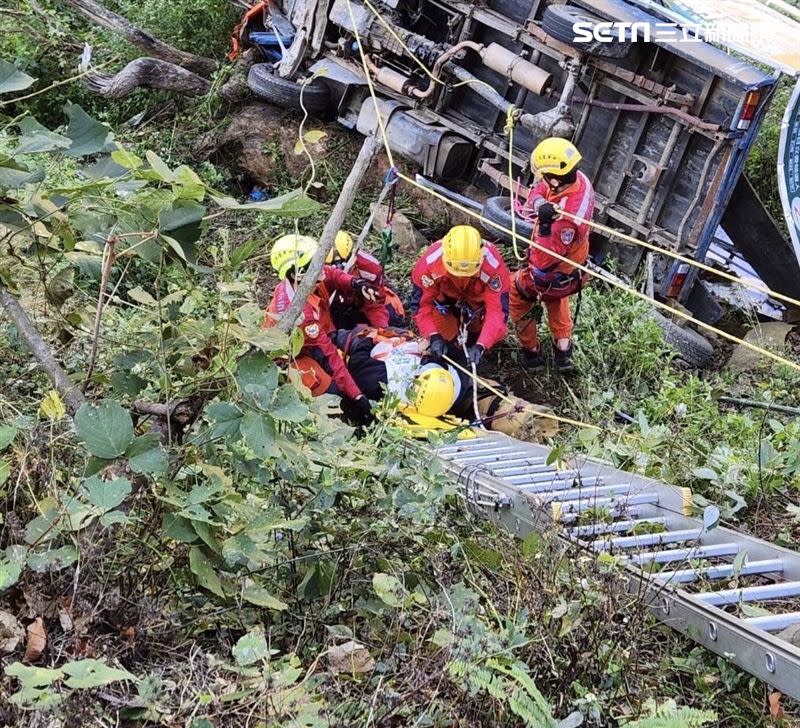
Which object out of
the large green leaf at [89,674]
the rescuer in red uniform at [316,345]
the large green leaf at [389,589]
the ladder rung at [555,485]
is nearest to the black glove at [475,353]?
the rescuer in red uniform at [316,345]

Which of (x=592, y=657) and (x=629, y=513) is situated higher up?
(x=592, y=657)

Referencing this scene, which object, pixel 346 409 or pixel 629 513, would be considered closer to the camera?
pixel 629 513

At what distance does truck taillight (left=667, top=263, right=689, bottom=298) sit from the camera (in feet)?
25.2

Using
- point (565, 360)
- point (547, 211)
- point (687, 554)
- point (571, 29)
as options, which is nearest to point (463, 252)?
point (547, 211)

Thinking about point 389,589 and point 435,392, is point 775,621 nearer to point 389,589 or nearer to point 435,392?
point 389,589

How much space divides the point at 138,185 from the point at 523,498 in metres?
1.94

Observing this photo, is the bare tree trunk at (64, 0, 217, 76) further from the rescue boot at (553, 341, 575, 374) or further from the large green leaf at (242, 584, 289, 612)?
the large green leaf at (242, 584, 289, 612)

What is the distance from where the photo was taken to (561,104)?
787 cm

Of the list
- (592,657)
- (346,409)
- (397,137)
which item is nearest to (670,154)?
(397,137)

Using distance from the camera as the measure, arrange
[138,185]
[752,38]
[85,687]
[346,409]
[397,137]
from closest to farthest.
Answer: [85,687], [138,185], [346,409], [752,38], [397,137]

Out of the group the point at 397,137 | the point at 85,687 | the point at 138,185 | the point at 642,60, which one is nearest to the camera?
the point at 85,687

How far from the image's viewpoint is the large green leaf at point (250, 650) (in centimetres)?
192

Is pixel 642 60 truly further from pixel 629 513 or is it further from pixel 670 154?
pixel 629 513

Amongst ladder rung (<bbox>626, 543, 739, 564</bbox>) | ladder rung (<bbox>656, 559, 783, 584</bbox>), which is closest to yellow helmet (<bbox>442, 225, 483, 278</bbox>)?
ladder rung (<bbox>626, 543, 739, 564</bbox>)
